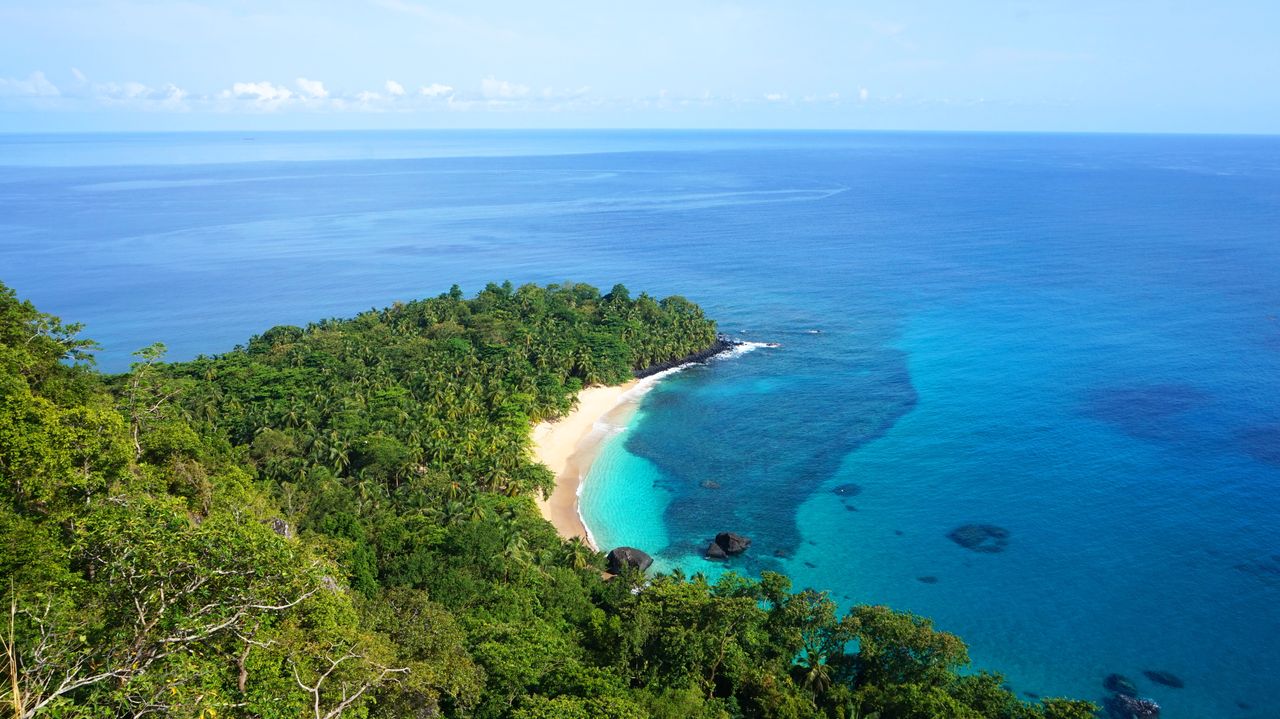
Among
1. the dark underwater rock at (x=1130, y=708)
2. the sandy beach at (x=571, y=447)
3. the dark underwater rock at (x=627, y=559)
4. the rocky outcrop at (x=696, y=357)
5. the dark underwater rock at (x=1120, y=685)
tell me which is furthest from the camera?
the rocky outcrop at (x=696, y=357)

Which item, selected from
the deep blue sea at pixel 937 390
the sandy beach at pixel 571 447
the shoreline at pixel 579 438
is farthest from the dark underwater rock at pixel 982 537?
the sandy beach at pixel 571 447

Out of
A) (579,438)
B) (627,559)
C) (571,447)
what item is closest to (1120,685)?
(627,559)

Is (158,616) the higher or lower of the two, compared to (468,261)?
higher

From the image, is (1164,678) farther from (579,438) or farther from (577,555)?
(579,438)

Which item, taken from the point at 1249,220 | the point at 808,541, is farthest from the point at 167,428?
the point at 1249,220

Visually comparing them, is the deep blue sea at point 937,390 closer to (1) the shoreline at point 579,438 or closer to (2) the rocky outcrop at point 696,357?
(1) the shoreline at point 579,438

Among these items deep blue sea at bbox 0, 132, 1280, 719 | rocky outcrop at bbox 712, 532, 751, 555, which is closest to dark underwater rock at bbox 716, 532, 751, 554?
rocky outcrop at bbox 712, 532, 751, 555

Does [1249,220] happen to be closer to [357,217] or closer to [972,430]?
[972,430]
